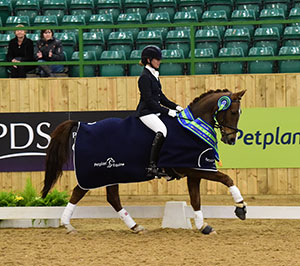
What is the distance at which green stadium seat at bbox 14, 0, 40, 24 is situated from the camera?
46.5ft

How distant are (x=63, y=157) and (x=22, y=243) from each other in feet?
3.89

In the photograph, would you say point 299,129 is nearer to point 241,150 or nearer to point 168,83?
point 241,150

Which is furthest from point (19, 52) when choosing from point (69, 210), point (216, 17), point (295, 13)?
point (295, 13)

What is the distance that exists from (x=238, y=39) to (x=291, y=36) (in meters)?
0.92

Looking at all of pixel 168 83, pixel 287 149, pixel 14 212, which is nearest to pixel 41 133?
pixel 168 83

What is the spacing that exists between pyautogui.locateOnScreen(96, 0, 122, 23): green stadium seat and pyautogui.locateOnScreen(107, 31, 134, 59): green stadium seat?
4.45 feet

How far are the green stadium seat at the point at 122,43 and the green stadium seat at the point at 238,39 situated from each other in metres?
1.66

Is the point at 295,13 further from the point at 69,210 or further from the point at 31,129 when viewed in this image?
the point at 69,210

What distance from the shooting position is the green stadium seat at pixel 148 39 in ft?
40.6

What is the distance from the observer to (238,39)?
12430 mm

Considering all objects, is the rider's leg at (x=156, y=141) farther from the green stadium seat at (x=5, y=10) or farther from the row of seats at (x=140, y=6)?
the green stadium seat at (x=5, y=10)

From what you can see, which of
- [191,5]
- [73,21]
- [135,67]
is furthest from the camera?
[191,5]

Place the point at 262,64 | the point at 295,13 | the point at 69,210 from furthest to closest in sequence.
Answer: the point at 295,13 → the point at 262,64 → the point at 69,210

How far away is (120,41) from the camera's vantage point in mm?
12555
